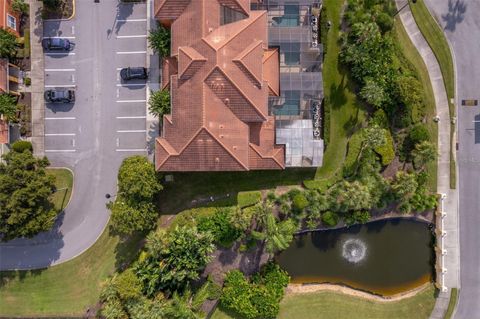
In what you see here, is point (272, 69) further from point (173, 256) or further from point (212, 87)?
point (173, 256)

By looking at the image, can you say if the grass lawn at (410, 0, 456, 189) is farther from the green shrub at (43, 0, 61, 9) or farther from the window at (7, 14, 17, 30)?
the window at (7, 14, 17, 30)

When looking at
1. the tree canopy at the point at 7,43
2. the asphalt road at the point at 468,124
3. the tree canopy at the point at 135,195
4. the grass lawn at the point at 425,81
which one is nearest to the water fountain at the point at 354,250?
the grass lawn at the point at 425,81

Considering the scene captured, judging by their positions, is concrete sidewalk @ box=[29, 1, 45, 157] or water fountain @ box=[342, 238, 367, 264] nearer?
concrete sidewalk @ box=[29, 1, 45, 157]

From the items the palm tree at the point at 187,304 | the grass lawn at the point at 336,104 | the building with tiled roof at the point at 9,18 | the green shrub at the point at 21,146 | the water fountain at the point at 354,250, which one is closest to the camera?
the palm tree at the point at 187,304

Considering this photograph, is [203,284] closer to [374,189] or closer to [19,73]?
[374,189]

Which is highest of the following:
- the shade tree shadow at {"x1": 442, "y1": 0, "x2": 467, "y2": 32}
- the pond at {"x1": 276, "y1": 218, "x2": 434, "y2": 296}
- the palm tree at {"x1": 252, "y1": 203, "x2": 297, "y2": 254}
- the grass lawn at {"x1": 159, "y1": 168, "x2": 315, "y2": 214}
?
the shade tree shadow at {"x1": 442, "y1": 0, "x2": 467, "y2": 32}

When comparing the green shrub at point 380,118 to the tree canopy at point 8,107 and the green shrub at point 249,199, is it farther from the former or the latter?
the tree canopy at point 8,107

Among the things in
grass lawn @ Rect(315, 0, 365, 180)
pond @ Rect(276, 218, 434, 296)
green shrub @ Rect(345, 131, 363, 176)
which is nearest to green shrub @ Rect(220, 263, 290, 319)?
pond @ Rect(276, 218, 434, 296)
